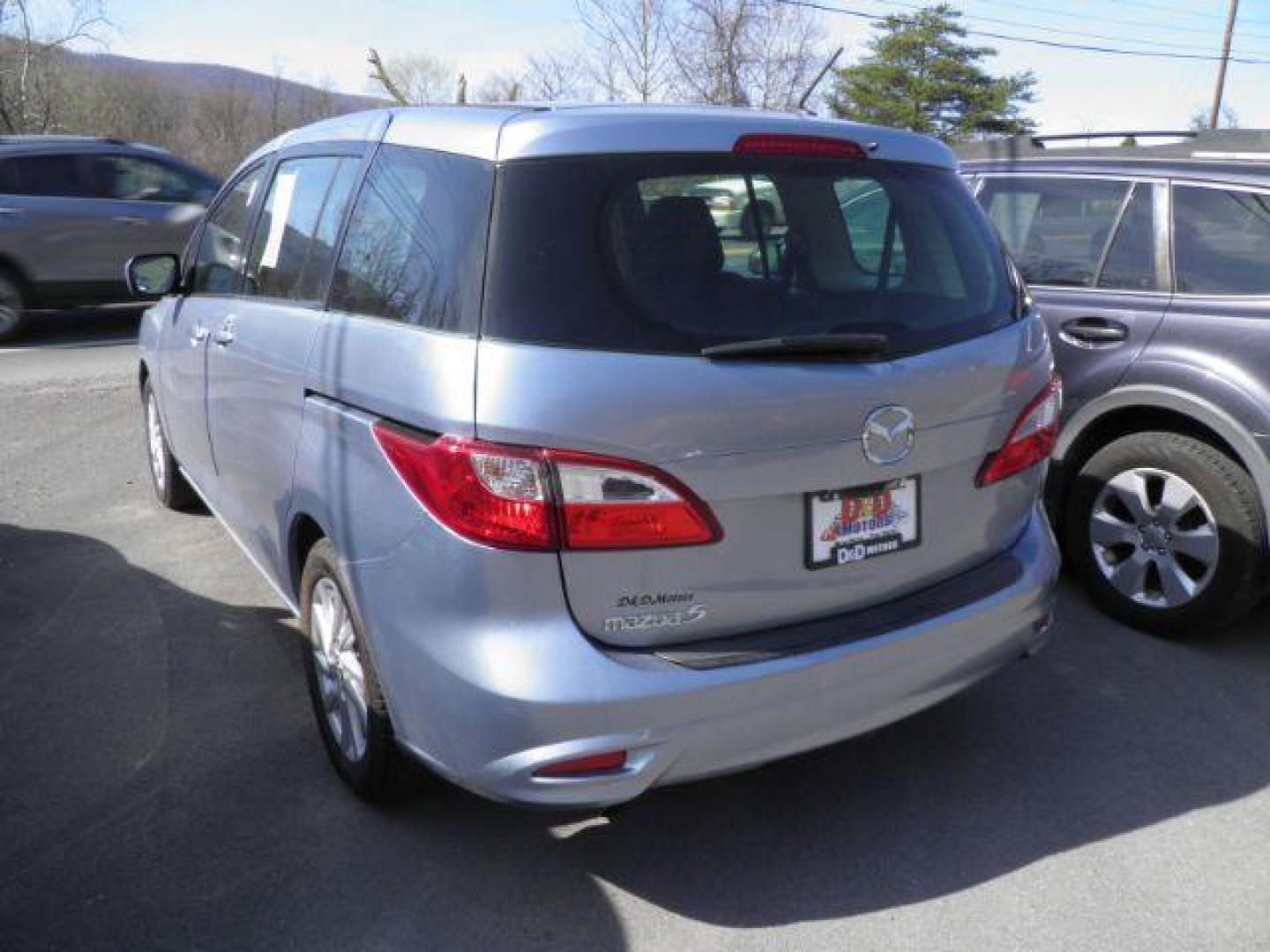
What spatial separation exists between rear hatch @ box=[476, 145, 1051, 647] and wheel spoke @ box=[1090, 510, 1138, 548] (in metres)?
1.56

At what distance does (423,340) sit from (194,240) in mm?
2712

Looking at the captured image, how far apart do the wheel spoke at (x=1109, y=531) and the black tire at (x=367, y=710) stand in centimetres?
281

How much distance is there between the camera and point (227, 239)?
445 cm

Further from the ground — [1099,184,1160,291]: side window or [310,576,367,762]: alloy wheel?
[1099,184,1160,291]: side window

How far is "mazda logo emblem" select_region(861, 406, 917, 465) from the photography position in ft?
8.80

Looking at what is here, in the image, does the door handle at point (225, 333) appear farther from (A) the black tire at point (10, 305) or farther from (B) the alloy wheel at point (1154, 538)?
(A) the black tire at point (10, 305)

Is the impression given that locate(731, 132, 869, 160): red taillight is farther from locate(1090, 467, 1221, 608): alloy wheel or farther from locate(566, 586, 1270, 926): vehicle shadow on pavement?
locate(1090, 467, 1221, 608): alloy wheel

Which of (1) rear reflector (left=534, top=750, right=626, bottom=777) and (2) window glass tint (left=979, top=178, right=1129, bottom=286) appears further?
(2) window glass tint (left=979, top=178, right=1129, bottom=286)

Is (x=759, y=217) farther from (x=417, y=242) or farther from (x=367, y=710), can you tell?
(x=367, y=710)

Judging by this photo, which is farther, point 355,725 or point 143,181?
point 143,181

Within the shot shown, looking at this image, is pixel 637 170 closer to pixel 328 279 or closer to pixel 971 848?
pixel 328 279

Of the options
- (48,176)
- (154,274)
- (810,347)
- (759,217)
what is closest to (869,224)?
(759,217)

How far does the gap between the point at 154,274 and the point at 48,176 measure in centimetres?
756

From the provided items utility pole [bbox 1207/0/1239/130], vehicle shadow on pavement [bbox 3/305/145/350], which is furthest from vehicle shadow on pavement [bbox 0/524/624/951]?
utility pole [bbox 1207/0/1239/130]
